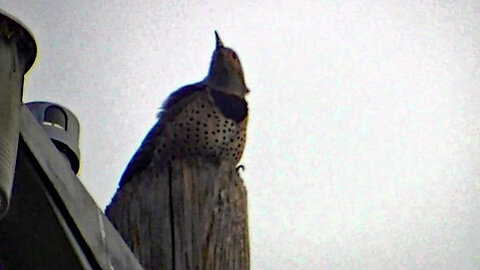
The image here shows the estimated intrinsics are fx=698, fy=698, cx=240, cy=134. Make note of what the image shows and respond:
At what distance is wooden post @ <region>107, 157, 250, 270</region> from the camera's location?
1707 mm

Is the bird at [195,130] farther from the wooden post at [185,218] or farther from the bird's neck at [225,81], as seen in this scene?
the bird's neck at [225,81]

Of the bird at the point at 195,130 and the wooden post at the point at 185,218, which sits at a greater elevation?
the bird at the point at 195,130

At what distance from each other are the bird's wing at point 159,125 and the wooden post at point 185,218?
114 millimetres

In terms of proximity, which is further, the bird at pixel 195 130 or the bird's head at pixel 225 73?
the bird's head at pixel 225 73

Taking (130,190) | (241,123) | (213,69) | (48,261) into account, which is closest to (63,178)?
(48,261)

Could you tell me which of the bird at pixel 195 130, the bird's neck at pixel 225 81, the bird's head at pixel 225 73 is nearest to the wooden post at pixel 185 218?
the bird at pixel 195 130

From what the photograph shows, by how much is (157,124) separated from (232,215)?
63cm

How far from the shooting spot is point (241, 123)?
2.54 m

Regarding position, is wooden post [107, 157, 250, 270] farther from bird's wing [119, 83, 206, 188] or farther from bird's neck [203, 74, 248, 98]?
bird's neck [203, 74, 248, 98]

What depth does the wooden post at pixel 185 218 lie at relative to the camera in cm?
171

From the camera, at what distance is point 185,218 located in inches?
69.0

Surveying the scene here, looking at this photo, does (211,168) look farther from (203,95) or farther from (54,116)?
(203,95)

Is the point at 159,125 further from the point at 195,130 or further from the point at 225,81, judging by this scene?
the point at 225,81

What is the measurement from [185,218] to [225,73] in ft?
6.38
